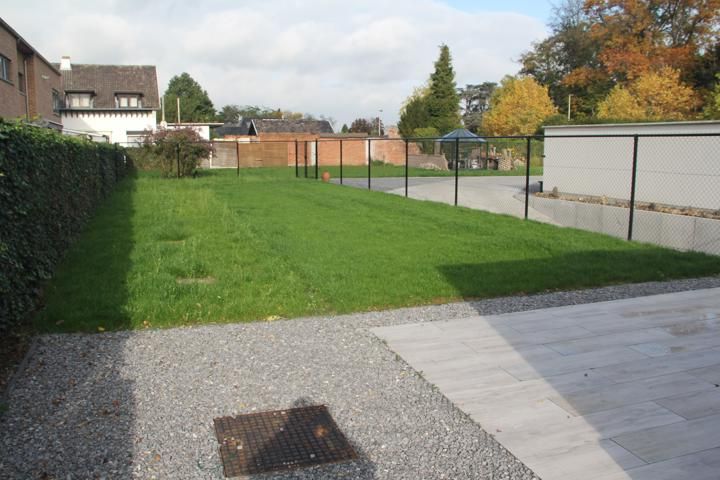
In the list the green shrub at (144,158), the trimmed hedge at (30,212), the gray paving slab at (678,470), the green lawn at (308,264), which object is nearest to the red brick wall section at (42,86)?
the green shrub at (144,158)

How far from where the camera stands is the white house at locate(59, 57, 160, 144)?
45.1 meters

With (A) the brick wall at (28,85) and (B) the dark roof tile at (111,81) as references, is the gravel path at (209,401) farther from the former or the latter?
(B) the dark roof tile at (111,81)

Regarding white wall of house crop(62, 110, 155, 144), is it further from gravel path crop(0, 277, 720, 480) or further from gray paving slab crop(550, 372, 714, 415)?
gray paving slab crop(550, 372, 714, 415)

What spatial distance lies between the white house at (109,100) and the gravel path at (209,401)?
41898 mm

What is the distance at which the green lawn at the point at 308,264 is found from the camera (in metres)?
6.43

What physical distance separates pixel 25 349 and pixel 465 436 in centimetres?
369

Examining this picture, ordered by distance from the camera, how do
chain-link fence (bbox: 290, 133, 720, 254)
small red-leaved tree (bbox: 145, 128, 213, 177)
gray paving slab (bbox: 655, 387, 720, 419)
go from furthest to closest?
small red-leaved tree (bbox: 145, 128, 213, 177) → chain-link fence (bbox: 290, 133, 720, 254) → gray paving slab (bbox: 655, 387, 720, 419)

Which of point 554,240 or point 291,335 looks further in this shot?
point 554,240

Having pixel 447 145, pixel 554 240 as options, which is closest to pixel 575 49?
pixel 447 145

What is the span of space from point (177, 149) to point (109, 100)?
24295 mm

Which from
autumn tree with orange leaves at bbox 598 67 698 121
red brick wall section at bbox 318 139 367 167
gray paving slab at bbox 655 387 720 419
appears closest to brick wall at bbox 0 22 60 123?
red brick wall section at bbox 318 139 367 167

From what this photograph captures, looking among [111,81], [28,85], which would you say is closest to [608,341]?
[28,85]

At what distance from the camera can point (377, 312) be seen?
6422mm

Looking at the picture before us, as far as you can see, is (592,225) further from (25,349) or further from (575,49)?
(575,49)
